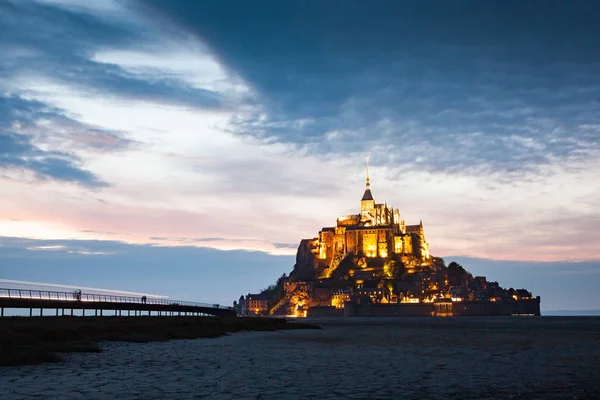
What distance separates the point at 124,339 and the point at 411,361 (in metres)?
23.5

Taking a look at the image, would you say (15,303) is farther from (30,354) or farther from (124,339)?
(30,354)

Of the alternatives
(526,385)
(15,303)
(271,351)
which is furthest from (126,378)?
(15,303)

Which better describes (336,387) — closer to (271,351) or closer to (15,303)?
(271,351)

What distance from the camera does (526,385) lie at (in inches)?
844

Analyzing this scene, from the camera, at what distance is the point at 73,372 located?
2336cm

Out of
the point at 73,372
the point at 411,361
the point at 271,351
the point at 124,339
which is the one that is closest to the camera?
the point at 73,372

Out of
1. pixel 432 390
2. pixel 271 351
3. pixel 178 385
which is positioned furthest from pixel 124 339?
pixel 432 390

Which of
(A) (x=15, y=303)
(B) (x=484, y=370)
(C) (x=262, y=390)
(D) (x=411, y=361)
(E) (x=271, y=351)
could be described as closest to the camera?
(C) (x=262, y=390)

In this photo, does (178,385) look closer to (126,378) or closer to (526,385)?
(126,378)

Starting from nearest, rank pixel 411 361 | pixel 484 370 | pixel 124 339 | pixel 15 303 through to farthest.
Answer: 1. pixel 484 370
2. pixel 411 361
3. pixel 124 339
4. pixel 15 303

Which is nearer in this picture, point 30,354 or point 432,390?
point 432,390

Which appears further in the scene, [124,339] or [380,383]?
[124,339]

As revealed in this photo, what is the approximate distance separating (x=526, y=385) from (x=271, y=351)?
20.0m

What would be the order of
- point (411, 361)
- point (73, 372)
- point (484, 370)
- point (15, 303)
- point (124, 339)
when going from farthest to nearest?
1. point (15, 303)
2. point (124, 339)
3. point (411, 361)
4. point (484, 370)
5. point (73, 372)
